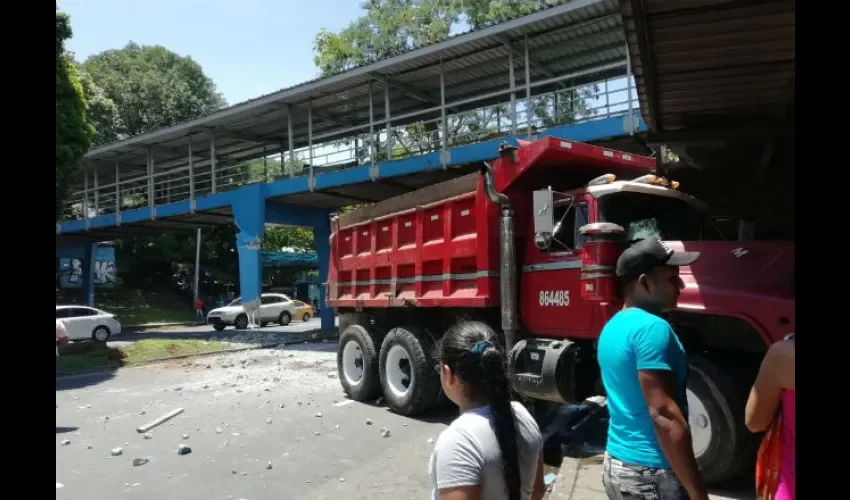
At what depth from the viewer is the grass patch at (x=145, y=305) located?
3150 cm

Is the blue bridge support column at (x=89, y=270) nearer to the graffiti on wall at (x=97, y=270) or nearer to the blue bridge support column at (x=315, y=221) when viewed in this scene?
the graffiti on wall at (x=97, y=270)

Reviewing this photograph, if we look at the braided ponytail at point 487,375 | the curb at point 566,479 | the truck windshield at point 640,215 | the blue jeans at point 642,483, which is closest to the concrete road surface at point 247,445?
the curb at point 566,479

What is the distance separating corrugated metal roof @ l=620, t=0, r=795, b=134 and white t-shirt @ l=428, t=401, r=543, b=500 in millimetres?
2707

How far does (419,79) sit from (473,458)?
47.4 feet

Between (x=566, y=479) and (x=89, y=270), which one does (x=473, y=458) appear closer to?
(x=566, y=479)

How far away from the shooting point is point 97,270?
34594 mm

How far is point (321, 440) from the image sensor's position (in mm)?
6961

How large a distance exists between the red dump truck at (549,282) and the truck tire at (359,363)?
2 centimetres

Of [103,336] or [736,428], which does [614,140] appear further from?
[103,336]

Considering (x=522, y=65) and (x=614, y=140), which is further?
(x=522, y=65)

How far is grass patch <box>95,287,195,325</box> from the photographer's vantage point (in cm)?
3150

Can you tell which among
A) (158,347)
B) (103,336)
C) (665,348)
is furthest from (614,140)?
(103,336)

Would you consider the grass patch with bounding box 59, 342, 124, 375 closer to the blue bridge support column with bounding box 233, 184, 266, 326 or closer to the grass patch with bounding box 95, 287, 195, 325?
the blue bridge support column with bounding box 233, 184, 266, 326
